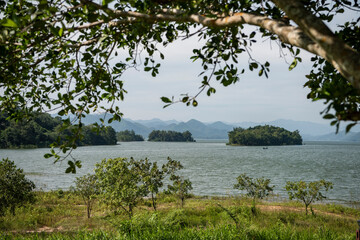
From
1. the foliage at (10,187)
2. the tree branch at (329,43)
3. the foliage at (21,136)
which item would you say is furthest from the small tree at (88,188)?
the foliage at (21,136)

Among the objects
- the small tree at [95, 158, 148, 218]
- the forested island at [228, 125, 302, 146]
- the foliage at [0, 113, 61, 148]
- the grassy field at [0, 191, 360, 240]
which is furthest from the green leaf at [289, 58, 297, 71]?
the forested island at [228, 125, 302, 146]

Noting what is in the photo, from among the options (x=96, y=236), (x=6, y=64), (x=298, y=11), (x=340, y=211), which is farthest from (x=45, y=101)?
(x=340, y=211)

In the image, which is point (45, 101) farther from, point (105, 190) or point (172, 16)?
point (105, 190)

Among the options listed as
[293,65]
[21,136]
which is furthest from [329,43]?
[21,136]

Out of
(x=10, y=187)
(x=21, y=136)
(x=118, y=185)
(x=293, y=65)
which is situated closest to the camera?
(x=293, y=65)

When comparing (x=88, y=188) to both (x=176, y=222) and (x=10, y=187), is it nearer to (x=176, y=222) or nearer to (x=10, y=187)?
(x=10, y=187)

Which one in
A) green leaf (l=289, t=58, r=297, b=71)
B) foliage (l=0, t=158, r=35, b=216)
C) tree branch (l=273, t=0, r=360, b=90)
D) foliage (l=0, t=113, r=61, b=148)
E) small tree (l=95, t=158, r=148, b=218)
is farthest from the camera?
foliage (l=0, t=113, r=61, b=148)

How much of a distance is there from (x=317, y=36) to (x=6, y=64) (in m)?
3.62

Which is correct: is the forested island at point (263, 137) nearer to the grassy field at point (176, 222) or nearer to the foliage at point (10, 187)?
the grassy field at point (176, 222)

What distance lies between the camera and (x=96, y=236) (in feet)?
21.6

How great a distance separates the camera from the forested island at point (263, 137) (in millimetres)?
150500

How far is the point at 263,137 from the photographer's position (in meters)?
150

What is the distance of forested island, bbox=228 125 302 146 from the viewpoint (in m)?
150

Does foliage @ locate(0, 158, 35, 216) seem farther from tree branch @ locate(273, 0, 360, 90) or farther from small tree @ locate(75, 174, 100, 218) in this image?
tree branch @ locate(273, 0, 360, 90)
